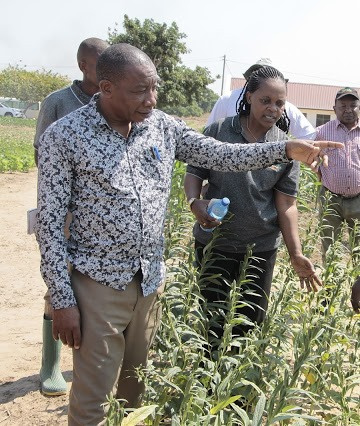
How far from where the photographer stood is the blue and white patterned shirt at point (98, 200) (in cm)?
216

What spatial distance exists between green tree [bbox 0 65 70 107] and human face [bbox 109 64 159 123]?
66.1 meters

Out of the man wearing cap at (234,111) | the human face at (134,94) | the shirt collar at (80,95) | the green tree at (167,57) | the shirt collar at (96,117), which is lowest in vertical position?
the shirt collar at (96,117)

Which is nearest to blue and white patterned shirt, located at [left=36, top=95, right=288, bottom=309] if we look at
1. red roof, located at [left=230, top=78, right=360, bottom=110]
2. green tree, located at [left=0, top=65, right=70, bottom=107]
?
red roof, located at [left=230, top=78, right=360, bottom=110]

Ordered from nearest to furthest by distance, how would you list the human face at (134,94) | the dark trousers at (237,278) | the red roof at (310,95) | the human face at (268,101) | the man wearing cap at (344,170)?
1. the human face at (134,94)
2. the human face at (268,101)
3. the dark trousers at (237,278)
4. the man wearing cap at (344,170)
5. the red roof at (310,95)

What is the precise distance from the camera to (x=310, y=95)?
4556 centimetres

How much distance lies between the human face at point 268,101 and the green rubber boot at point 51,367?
154 cm

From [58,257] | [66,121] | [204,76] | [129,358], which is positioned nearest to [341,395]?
[129,358]

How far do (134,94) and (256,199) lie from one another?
0.93m

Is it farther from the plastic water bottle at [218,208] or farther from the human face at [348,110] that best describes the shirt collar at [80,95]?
the human face at [348,110]

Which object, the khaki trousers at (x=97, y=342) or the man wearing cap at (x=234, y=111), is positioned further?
the man wearing cap at (x=234, y=111)

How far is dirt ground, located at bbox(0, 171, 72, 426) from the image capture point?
3.26 metres

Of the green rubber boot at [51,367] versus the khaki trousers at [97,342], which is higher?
the khaki trousers at [97,342]

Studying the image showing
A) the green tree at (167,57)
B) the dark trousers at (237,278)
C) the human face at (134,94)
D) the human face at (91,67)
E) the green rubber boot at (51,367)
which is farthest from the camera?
the green tree at (167,57)

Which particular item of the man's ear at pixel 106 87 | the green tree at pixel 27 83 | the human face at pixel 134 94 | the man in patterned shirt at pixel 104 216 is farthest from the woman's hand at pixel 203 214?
the green tree at pixel 27 83
